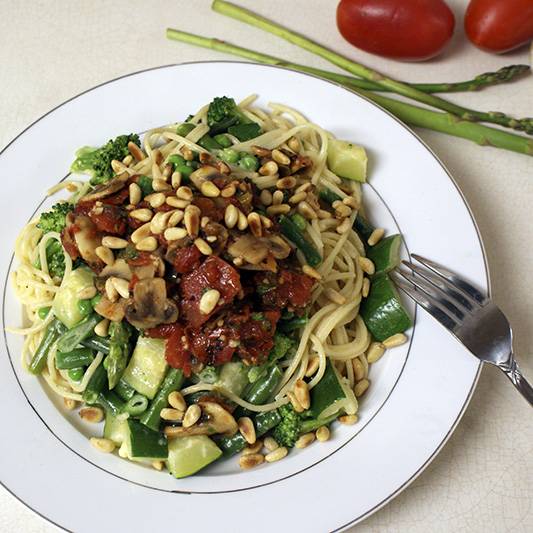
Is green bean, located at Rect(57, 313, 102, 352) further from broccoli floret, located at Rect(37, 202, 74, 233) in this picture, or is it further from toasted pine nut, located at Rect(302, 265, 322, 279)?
toasted pine nut, located at Rect(302, 265, 322, 279)

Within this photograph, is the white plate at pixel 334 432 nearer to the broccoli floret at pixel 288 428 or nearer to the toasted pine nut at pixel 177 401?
the broccoli floret at pixel 288 428

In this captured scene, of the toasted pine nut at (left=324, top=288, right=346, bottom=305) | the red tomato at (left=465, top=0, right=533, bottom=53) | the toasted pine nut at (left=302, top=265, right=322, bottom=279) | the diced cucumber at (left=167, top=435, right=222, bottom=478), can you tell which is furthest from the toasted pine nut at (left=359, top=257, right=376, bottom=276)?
the red tomato at (left=465, top=0, right=533, bottom=53)

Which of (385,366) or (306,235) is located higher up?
(306,235)

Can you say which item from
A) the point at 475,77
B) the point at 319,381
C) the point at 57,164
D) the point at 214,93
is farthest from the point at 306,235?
the point at 475,77

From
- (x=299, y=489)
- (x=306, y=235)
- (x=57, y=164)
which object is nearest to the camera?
(x=299, y=489)

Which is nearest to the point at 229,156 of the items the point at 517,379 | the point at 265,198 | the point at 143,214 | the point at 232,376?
the point at 265,198

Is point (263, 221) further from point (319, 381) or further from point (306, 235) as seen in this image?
point (319, 381)
